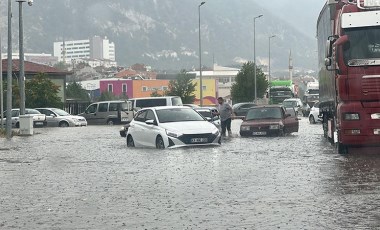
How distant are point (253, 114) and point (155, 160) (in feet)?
54.0

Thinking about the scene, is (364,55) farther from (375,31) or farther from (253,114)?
(253,114)

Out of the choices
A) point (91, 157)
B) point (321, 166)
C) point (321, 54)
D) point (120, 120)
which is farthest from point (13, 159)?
point (120, 120)

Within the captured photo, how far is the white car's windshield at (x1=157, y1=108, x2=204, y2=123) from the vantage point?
89.6ft

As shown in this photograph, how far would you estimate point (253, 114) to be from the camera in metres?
37.8

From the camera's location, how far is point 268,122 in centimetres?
3578

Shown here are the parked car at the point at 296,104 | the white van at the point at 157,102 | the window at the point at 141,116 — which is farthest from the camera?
the parked car at the point at 296,104

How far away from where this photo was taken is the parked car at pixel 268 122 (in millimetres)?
35500

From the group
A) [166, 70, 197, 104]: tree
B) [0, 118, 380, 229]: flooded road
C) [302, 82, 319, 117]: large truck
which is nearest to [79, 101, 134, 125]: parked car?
[302, 82, 319, 117]: large truck

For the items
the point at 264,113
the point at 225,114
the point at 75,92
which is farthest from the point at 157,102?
the point at 75,92

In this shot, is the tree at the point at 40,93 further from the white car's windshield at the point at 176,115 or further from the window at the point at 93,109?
the white car's windshield at the point at 176,115

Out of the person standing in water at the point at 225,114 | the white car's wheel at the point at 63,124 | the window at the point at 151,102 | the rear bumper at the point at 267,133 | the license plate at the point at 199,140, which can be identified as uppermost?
the window at the point at 151,102

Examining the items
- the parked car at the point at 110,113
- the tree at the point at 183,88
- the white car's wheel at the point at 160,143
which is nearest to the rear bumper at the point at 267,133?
the white car's wheel at the point at 160,143

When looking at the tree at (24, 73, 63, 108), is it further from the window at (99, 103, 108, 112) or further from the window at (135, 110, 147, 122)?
the window at (135, 110, 147, 122)

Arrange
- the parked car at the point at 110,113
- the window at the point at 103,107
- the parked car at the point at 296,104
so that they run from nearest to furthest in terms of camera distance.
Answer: the parked car at the point at 110,113 → the window at the point at 103,107 → the parked car at the point at 296,104
